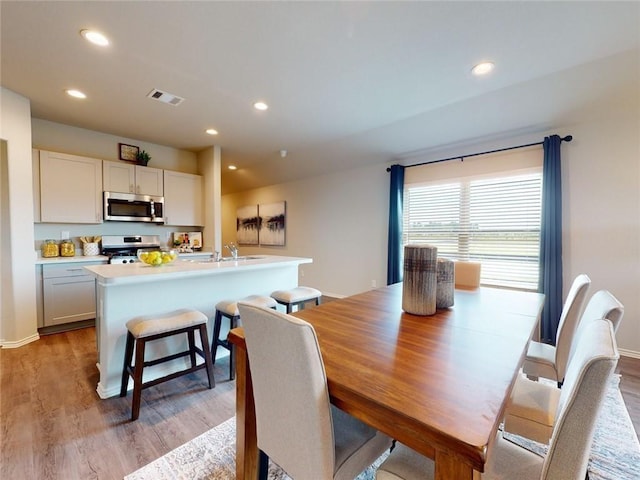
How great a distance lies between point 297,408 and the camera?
88 centimetres

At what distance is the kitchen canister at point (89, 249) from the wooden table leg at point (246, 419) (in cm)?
383

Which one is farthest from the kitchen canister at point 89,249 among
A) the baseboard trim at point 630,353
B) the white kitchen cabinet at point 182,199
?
the baseboard trim at point 630,353

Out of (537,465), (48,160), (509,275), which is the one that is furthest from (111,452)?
(509,275)

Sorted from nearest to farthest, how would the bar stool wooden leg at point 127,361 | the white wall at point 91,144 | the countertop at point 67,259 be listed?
the bar stool wooden leg at point 127,361
the countertop at point 67,259
the white wall at point 91,144

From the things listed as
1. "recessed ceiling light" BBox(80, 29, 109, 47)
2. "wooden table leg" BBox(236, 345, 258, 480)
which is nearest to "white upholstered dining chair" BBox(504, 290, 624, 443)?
"wooden table leg" BBox(236, 345, 258, 480)

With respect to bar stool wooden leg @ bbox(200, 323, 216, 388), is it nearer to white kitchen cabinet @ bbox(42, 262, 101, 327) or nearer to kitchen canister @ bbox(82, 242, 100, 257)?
white kitchen cabinet @ bbox(42, 262, 101, 327)

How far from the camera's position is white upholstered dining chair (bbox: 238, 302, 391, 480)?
0.83 meters

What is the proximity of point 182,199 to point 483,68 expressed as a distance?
4368 mm

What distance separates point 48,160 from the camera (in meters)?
3.40

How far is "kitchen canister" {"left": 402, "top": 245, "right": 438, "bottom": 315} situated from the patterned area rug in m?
0.89

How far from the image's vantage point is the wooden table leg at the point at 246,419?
46.3 inches

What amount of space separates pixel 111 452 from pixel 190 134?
3719mm

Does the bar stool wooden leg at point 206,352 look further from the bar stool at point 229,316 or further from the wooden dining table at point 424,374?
the wooden dining table at point 424,374

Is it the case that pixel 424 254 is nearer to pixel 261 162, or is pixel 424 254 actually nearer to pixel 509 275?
pixel 509 275
